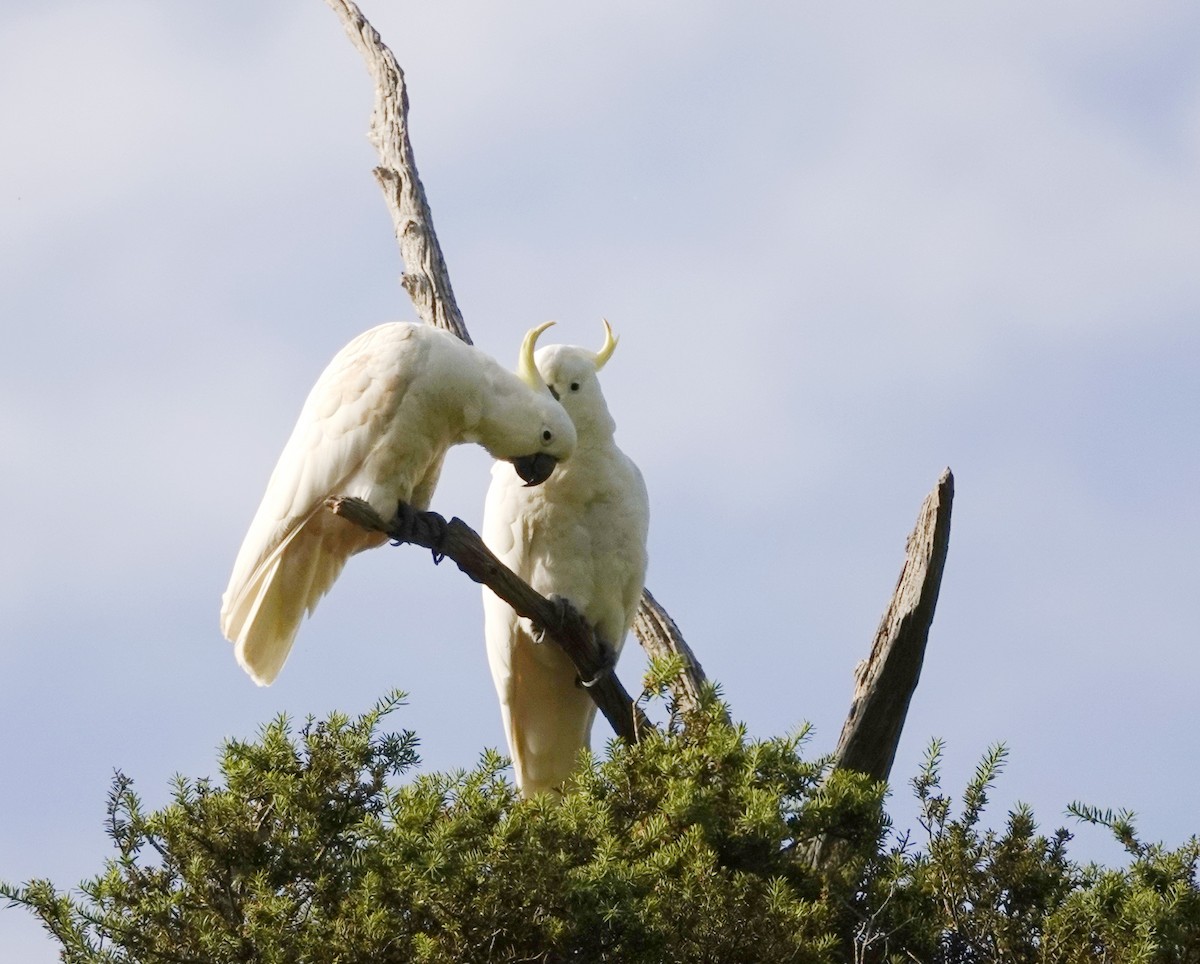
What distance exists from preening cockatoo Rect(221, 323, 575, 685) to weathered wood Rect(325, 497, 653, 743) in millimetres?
112

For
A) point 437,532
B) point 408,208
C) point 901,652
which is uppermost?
point 408,208

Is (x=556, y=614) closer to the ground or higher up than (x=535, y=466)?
closer to the ground

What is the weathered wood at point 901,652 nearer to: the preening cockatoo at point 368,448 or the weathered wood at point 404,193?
the preening cockatoo at point 368,448

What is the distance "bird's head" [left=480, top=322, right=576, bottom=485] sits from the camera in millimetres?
4891

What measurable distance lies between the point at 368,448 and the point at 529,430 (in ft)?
1.70

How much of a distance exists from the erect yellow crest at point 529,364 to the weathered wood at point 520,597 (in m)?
0.61

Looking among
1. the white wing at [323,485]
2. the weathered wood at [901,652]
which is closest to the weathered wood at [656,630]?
the white wing at [323,485]

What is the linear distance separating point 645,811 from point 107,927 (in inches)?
50.5

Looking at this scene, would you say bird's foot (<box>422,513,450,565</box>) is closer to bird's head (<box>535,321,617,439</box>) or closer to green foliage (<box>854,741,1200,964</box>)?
bird's head (<box>535,321,617,439</box>)

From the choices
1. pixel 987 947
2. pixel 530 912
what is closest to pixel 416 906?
pixel 530 912

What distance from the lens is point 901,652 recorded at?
450cm

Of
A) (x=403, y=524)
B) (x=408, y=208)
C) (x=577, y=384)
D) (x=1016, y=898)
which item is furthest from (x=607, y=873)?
(x=408, y=208)

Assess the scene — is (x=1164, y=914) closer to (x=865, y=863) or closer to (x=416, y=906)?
(x=865, y=863)

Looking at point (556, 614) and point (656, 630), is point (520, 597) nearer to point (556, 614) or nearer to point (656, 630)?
point (556, 614)
